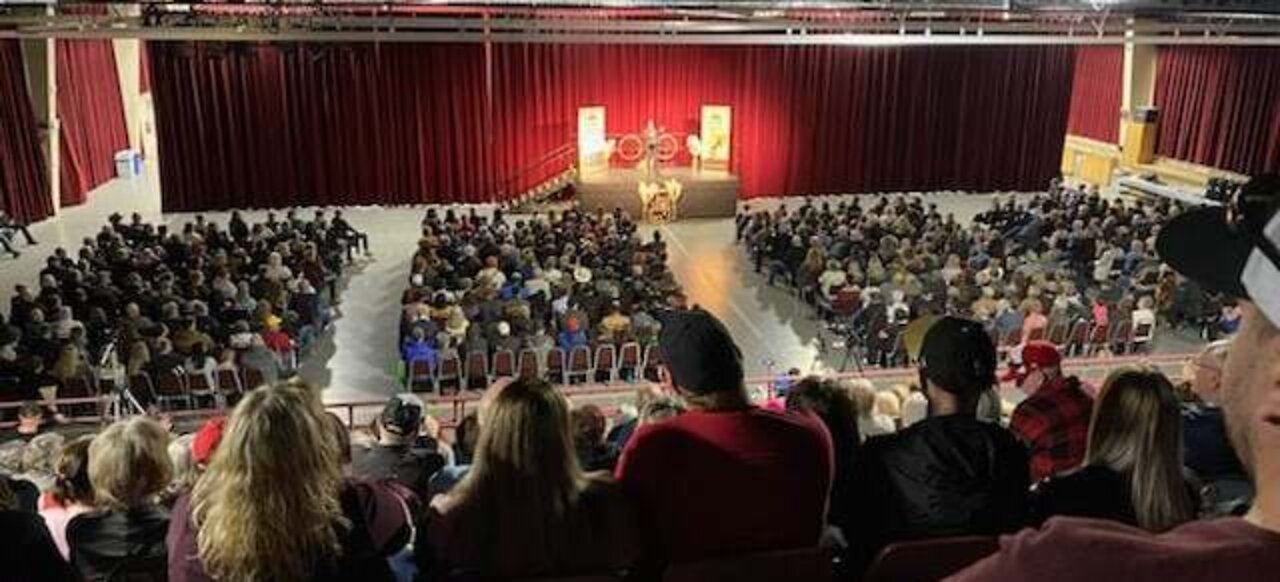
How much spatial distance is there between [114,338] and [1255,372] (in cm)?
1066

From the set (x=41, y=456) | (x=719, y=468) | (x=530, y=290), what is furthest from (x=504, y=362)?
(x=719, y=468)

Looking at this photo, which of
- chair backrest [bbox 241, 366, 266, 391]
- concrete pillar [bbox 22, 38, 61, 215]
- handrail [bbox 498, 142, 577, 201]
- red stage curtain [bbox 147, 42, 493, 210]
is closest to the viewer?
chair backrest [bbox 241, 366, 266, 391]

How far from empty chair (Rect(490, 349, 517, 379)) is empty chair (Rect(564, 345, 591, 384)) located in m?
0.38

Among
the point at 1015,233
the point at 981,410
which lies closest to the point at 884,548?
the point at 981,410

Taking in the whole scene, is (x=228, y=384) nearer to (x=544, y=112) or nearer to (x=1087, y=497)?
(x=1087, y=497)

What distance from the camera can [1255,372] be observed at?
0.99m

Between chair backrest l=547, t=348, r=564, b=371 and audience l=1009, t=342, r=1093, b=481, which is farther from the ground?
audience l=1009, t=342, r=1093, b=481

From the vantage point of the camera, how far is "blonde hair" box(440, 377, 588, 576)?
9.78 feet

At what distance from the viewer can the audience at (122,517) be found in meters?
3.31

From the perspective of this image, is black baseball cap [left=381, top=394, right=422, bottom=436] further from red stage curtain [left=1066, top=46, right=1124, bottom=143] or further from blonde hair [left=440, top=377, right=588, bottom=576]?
red stage curtain [left=1066, top=46, right=1124, bottom=143]

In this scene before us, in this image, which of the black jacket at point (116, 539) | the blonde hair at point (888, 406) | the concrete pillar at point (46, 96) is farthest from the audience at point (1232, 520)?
the concrete pillar at point (46, 96)

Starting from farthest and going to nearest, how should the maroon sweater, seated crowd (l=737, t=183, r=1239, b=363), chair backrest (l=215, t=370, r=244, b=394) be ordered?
seated crowd (l=737, t=183, r=1239, b=363)
chair backrest (l=215, t=370, r=244, b=394)
the maroon sweater

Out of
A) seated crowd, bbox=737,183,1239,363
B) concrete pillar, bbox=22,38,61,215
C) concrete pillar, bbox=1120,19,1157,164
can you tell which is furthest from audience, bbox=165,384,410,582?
concrete pillar, bbox=1120,19,1157,164

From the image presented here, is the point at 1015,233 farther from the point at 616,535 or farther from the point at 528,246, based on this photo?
the point at 616,535
